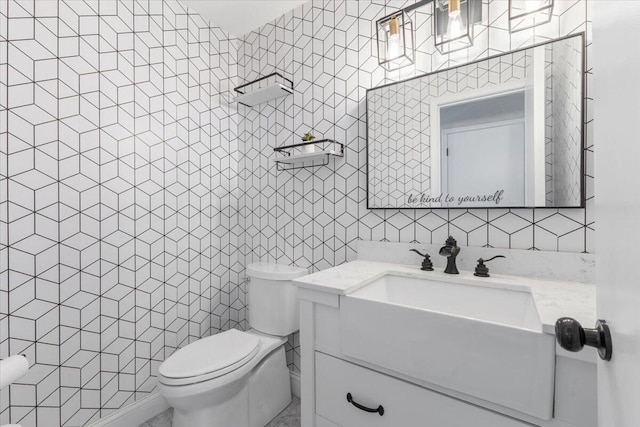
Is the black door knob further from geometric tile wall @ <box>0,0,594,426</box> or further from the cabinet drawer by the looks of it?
geometric tile wall @ <box>0,0,594,426</box>

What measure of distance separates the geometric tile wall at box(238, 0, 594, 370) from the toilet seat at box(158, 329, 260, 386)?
43 centimetres

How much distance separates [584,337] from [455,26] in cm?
132

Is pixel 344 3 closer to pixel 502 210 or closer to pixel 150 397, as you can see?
pixel 502 210

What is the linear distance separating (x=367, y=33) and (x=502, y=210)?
45.6 inches

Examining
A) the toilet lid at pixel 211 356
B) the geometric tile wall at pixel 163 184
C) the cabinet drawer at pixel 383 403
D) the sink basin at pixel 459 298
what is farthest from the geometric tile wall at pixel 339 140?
the cabinet drawer at pixel 383 403

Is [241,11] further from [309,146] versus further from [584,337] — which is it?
[584,337]

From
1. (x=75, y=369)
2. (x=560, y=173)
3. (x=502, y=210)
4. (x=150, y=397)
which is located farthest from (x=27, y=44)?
(x=560, y=173)

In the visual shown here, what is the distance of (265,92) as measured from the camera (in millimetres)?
1903

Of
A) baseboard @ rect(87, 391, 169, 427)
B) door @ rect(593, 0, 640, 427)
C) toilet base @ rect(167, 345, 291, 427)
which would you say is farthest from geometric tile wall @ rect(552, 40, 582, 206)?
baseboard @ rect(87, 391, 169, 427)

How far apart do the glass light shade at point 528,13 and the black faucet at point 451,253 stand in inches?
36.1

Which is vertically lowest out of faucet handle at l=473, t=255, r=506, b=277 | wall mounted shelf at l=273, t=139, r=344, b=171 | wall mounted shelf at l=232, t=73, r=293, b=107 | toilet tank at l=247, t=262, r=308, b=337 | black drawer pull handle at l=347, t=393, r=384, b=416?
black drawer pull handle at l=347, t=393, r=384, b=416

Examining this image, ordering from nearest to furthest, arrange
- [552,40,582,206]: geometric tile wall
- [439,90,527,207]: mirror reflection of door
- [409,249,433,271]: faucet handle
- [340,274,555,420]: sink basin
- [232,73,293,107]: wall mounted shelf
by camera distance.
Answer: [340,274,555,420]: sink basin
[552,40,582,206]: geometric tile wall
[439,90,527,207]: mirror reflection of door
[409,249,433,271]: faucet handle
[232,73,293,107]: wall mounted shelf

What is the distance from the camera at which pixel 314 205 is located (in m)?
1.80

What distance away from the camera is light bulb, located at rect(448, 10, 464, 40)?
126 centimetres
